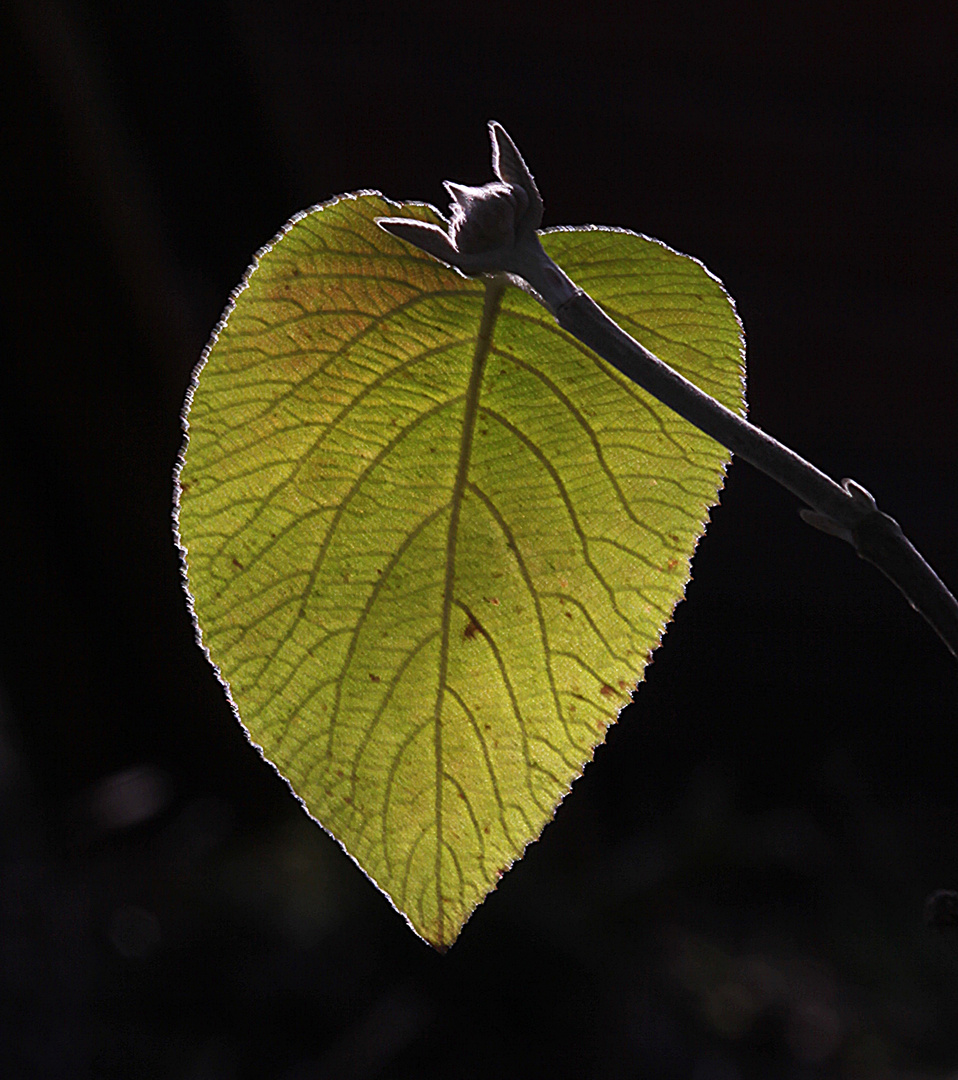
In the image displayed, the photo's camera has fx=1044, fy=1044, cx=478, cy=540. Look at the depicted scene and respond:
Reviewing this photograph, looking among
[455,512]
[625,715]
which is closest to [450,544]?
[455,512]

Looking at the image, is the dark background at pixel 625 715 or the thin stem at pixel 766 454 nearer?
the thin stem at pixel 766 454

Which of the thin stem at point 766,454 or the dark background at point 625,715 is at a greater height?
the thin stem at point 766,454

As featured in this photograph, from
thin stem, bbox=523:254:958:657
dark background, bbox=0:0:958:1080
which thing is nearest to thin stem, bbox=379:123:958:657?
thin stem, bbox=523:254:958:657

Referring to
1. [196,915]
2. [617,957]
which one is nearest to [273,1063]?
[196,915]

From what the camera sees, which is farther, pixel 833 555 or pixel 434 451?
pixel 833 555

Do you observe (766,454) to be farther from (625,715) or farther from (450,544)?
(625,715)

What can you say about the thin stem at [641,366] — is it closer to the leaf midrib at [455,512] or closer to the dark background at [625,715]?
the leaf midrib at [455,512]

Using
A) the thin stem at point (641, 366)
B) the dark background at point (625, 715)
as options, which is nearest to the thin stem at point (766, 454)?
the thin stem at point (641, 366)

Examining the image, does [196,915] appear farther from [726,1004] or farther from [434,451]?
[434,451]
